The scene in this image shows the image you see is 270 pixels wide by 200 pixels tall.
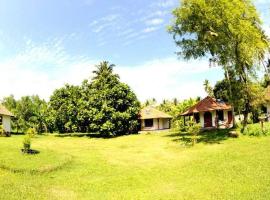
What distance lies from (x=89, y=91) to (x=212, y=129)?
2148 cm

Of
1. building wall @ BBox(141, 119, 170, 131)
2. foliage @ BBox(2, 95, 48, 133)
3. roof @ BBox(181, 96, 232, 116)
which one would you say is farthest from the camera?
foliage @ BBox(2, 95, 48, 133)

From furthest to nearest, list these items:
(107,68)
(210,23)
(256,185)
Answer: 1. (107,68)
2. (210,23)
3. (256,185)

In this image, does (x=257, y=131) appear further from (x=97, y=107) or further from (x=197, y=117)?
(x=97, y=107)

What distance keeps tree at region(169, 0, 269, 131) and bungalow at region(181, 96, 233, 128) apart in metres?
7.89

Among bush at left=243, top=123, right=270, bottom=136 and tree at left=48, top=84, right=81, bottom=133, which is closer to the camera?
bush at left=243, top=123, right=270, bottom=136

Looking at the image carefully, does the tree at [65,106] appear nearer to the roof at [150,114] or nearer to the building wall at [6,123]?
the building wall at [6,123]

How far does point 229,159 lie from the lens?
26859 millimetres

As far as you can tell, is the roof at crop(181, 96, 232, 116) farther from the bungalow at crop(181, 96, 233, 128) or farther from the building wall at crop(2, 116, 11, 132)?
the building wall at crop(2, 116, 11, 132)

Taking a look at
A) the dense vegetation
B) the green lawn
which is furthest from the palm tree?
the green lawn

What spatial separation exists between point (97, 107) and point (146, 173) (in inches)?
1142

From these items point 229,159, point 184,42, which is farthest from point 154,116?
point 229,159

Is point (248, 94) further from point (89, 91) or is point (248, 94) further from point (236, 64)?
point (89, 91)

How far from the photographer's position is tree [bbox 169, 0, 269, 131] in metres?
36.0

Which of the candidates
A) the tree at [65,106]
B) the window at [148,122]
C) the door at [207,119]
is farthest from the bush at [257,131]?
the tree at [65,106]
